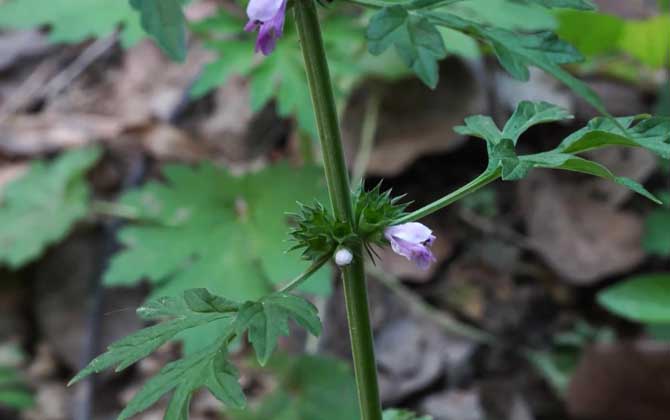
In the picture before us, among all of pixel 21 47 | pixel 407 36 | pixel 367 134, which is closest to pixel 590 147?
pixel 407 36

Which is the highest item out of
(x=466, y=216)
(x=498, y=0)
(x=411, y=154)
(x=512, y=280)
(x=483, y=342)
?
(x=498, y=0)

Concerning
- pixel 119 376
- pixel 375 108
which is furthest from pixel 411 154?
pixel 119 376

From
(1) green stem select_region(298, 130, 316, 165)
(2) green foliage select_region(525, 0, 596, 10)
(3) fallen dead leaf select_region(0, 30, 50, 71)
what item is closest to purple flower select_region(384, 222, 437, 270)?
(2) green foliage select_region(525, 0, 596, 10)

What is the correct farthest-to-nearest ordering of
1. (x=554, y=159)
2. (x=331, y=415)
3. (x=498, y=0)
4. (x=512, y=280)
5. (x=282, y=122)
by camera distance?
(x=282, y=122), (x=512, y=280), (x=498, y=0), (x=331, y=415), (x=554, y=159)

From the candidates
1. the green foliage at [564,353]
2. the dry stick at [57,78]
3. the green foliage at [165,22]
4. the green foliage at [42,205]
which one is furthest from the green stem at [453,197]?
the dry stick at [57,78]

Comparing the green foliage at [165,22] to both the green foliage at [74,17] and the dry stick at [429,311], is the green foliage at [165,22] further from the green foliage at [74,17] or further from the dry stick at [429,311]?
the dry stick at [429,311]

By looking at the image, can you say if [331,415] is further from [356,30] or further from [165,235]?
[356,30]

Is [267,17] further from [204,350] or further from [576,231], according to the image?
[576,231]
